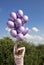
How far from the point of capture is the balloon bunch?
3033 mm

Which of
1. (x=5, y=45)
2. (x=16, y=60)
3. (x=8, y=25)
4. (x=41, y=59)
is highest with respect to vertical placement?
(x=8, y=25)

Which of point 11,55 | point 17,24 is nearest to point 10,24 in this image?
point 17,24

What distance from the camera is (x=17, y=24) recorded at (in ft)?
10.00

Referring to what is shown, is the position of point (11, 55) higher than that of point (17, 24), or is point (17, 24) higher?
point (17, 24)

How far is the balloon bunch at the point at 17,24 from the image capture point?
3.03m

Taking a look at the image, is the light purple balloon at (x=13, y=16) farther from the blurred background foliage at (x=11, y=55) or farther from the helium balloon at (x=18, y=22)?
the blurred background foliage at (x=11, y=55)

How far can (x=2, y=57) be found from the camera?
29.3ft

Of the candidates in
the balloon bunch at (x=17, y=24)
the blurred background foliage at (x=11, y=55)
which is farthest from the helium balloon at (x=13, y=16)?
the blurred background foliage at (x=11, y=55)

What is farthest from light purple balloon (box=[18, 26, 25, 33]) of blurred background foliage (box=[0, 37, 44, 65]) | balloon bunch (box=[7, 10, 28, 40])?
blurred background foliage (box=[0, 37, 44, 65])

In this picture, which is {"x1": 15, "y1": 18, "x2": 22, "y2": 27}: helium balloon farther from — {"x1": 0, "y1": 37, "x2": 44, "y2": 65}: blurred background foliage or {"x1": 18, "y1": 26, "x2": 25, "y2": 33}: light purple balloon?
{"x1": 0, "y1": 37, "x2": 44, "y2": 65}: blurred background foliage

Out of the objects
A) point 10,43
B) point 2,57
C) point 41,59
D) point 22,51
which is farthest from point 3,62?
point 22,51

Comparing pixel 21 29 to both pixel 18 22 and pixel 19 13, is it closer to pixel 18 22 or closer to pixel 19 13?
pixel 18 22

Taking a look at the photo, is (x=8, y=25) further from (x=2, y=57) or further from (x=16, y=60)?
(x=2, y=57)

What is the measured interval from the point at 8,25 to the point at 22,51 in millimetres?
363
